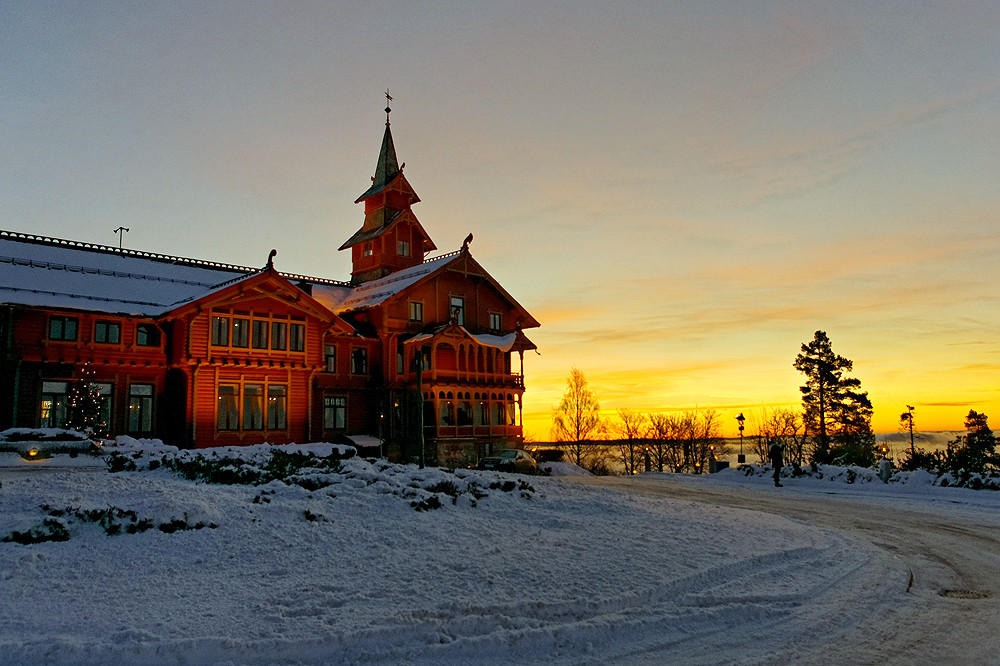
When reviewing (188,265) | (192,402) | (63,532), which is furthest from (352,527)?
(188,265)

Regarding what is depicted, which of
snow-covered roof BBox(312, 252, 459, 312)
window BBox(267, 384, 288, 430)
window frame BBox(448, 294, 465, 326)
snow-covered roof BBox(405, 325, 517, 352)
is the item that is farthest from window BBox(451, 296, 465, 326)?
window BBox(267, 384, 288, 430)

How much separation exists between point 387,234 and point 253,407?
17.6m

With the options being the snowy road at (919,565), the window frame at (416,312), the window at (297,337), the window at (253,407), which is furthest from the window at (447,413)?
the snowy road at (919,565)

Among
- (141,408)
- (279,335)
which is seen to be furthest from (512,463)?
(141,408)

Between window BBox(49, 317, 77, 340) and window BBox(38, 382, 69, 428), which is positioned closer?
window BBox(38, 382, 69, 428)

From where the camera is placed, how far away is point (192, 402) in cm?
2933

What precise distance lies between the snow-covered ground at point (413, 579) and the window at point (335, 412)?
72.4 feet

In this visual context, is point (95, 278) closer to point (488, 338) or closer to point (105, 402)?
point (105, 402)

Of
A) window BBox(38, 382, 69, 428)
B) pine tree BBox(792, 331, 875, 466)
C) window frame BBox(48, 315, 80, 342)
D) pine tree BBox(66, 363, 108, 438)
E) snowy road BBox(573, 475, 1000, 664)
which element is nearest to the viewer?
snowy road BBox(573, 475, 1000, 664)

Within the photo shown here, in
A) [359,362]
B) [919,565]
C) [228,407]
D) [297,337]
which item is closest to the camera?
[919,565]

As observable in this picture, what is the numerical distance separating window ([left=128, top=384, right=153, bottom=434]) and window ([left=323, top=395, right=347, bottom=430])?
878cm

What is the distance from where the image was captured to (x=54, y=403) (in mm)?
27109

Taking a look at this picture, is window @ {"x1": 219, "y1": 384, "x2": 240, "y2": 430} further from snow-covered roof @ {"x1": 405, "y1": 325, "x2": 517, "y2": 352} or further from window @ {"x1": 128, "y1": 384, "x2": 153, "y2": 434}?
snow-covered roof @ {"x1": 405, "y1": 325, "x2": 517, "y2": 352}

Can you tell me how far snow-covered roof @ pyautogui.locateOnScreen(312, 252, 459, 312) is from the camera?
129 ft
